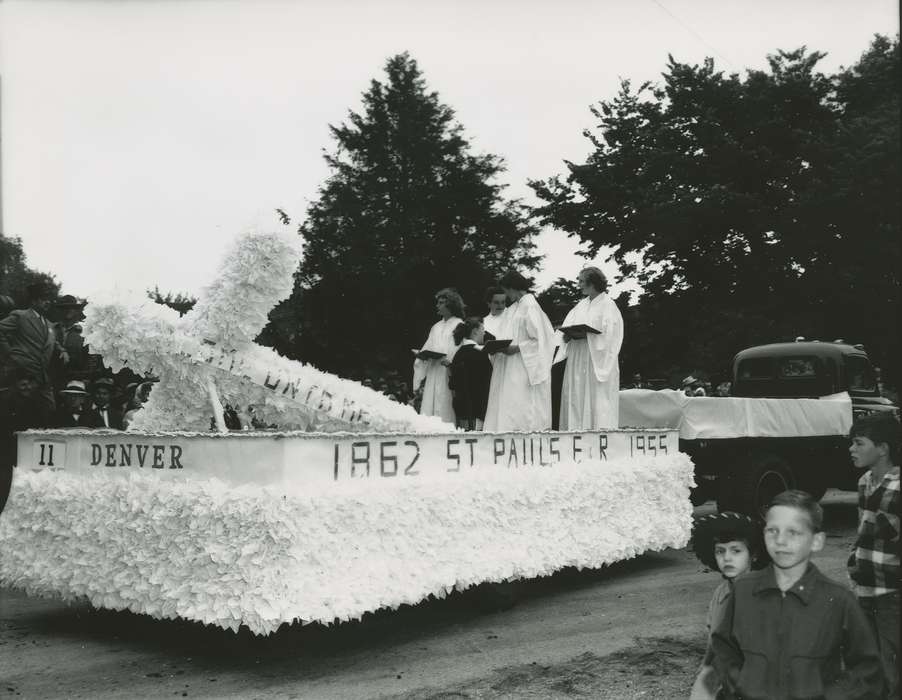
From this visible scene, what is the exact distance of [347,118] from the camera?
32406mm

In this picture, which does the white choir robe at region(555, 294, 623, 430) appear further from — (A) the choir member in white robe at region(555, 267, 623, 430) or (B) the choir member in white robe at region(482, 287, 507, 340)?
(B) the choir member in white robe at region(482, 287, 507, 340)

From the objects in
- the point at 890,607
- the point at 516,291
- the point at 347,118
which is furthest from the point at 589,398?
the point at 347,118

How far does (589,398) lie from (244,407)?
121 inches

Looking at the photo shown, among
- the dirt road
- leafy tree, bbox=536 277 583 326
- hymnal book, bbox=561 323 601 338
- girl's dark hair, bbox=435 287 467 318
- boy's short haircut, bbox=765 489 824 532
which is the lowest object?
the dirt road

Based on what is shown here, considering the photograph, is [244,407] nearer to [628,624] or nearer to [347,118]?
[628,624]

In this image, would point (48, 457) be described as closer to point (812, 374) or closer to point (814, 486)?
point (814, 486)

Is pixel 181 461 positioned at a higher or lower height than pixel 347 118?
lower

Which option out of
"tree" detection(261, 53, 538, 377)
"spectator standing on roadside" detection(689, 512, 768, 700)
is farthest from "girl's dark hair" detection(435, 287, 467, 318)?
"tree" detection(261, 53, 538, 377)

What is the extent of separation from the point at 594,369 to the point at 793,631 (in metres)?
5.06

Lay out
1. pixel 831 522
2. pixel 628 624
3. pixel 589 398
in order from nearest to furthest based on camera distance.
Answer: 1. pixel 628 624
2. pixel 589 398
3. pixel 831 522

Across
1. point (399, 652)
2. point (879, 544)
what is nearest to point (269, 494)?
point (399, 652)

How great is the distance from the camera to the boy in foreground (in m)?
2.65

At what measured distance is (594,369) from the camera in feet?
25.3

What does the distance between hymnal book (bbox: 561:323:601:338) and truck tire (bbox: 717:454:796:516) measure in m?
2.00
